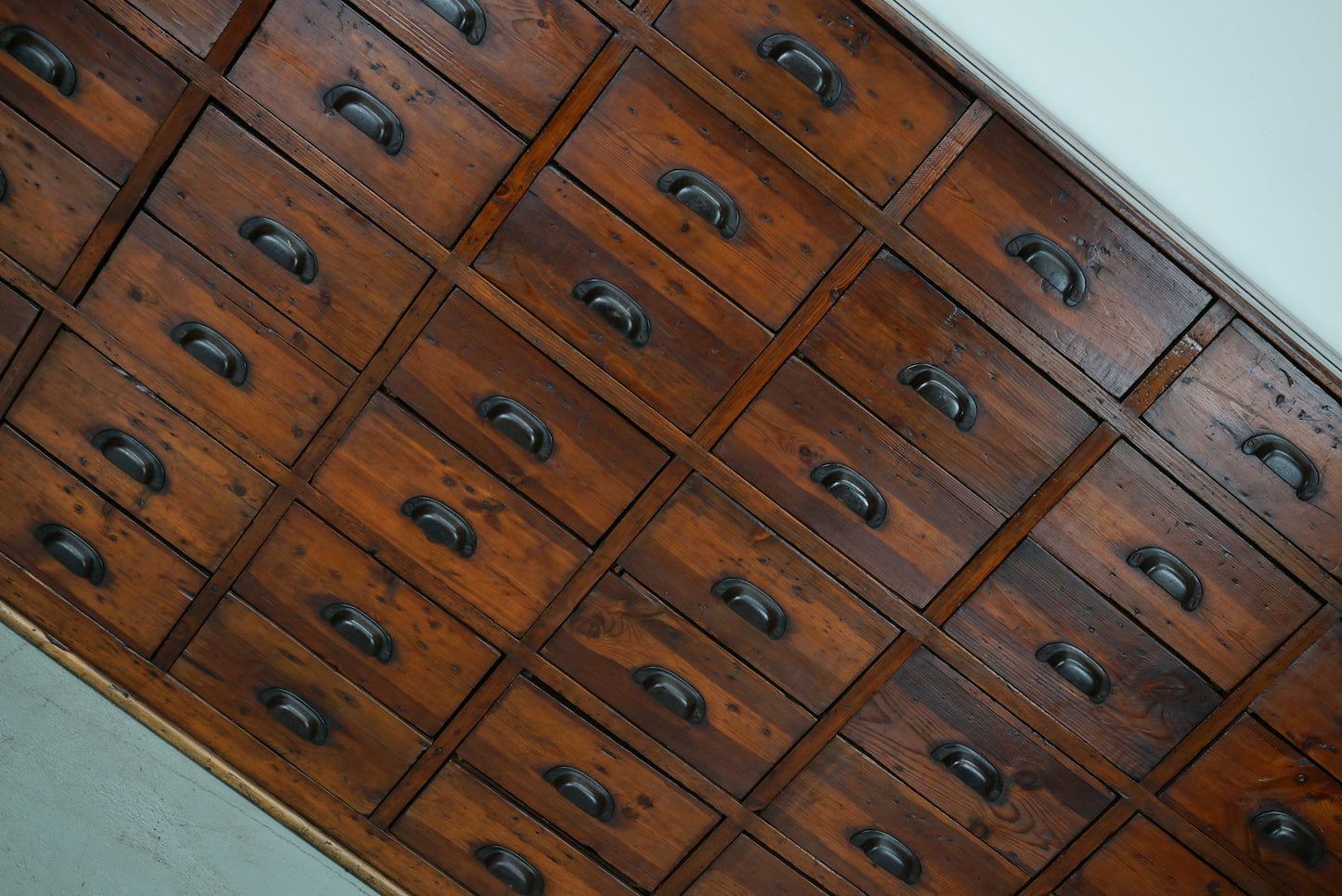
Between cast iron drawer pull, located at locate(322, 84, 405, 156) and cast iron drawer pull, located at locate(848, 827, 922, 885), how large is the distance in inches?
68.9

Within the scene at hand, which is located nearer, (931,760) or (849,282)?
(849,282)

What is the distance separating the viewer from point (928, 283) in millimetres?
1887

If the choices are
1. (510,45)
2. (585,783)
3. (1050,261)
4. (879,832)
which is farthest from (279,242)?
(879,832)

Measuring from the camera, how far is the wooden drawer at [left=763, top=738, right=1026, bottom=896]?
213cm

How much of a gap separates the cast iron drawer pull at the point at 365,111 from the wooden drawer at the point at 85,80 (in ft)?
1.05

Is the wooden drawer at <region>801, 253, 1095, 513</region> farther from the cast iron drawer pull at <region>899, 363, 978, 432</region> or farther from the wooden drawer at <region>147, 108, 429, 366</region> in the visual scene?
the wooden drawer at <region>147, 108, 429, 366</region>

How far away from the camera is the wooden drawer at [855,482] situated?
1950mm

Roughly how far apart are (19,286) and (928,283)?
1.85 meters

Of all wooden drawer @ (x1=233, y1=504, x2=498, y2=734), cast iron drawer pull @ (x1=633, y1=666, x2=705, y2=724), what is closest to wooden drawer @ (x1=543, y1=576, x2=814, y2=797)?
cast iron drawer pull @ (x1=633, y1=666, x2=705, y2=724)

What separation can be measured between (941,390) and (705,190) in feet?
1.94

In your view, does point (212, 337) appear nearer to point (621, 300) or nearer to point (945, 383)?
point (621, 300)

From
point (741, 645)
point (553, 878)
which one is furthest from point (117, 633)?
point (741, 645)

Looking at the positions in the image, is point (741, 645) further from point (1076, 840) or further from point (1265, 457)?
point (1265, 457)

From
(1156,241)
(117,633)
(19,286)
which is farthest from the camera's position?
(117,633)
